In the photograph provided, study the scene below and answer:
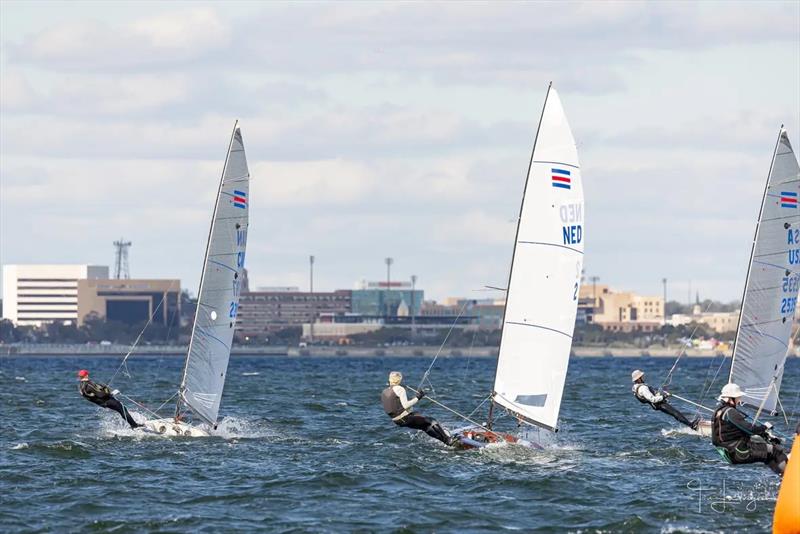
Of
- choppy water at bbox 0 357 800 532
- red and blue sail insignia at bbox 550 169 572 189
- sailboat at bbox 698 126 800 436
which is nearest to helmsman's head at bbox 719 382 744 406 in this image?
choppy water at bbox 0 357 800 532

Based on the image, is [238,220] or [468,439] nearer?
[468,439]

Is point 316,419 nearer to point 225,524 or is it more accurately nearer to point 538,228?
point 538,228

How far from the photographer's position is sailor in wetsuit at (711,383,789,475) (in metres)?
23.7

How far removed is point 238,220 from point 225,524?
13627 millimetres

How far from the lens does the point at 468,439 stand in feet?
102

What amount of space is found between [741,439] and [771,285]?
14.5 metres

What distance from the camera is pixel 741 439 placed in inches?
941

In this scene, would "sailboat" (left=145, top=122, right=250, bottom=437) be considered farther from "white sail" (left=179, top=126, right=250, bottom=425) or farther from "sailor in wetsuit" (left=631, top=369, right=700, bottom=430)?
"sailor in wetsuit" (left=631, top=369, right=700, bottom=430)

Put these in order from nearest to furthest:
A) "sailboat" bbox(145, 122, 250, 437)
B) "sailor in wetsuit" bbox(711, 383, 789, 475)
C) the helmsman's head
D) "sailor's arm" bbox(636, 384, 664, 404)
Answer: "sailor in wetsuit" bbox(711, 383, 789, 475) < the helmsman's head < "sailor's arm" bbox(636, 384, 664, 404) < "sailboat" bbox(145, 122, 250, 437)

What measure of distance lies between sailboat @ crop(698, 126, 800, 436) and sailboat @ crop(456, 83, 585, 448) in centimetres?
738

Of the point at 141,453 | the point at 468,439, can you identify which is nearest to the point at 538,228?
the point at 468,439

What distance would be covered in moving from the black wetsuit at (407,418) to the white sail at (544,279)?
1.45 m

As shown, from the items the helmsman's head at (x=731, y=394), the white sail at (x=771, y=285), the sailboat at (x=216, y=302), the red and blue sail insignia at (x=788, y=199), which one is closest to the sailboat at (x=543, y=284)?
the helmsman's head at (x=731, y=394)

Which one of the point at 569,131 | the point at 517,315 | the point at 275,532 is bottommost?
the point at 275,532
